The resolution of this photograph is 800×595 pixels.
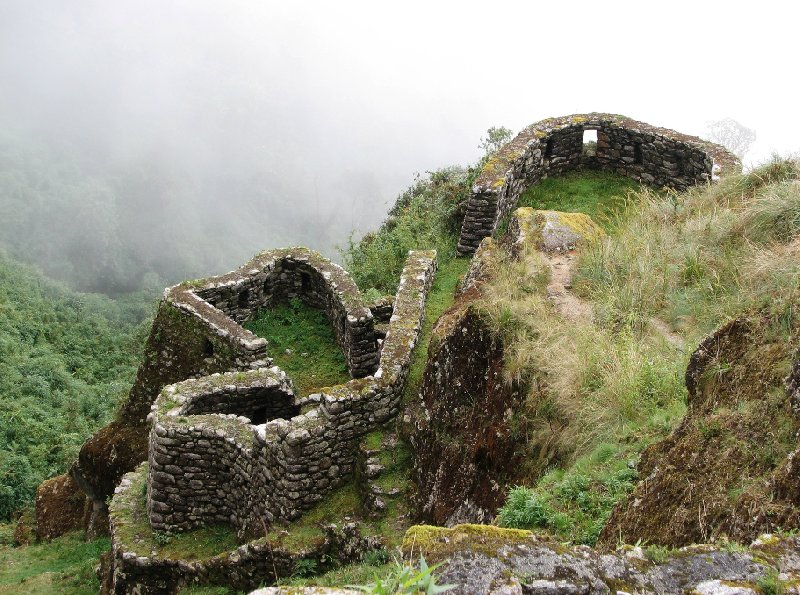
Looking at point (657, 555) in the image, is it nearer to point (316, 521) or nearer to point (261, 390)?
point (316, 521)

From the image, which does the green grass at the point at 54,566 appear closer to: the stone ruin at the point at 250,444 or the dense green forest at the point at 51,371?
the stone ruin at the point at 250,444

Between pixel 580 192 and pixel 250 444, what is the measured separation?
10.2 meters

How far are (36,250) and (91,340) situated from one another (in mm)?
32206

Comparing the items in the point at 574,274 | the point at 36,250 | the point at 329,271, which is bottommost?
the point at 574,274

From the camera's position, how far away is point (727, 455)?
5508 mm

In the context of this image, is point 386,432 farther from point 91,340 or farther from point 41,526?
point 91,340

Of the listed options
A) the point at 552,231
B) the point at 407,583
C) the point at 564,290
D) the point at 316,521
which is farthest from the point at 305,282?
the point at 407,583

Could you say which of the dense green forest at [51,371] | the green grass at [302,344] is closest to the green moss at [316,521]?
the green grass at [302,344]

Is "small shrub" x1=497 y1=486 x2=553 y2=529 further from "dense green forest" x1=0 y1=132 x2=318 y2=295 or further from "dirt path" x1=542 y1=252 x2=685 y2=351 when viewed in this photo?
"dense green forest" x1=0 y1=132 x2=318 y2=295

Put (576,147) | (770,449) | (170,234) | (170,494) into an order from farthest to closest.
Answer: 1. (170,234)
2. (576,147)
3. (170,494)
4. (770,449)

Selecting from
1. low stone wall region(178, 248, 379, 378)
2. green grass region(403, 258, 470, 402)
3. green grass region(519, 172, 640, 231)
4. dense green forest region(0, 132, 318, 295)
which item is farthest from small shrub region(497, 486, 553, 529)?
dense green forest region(0, 132, 318, 295)

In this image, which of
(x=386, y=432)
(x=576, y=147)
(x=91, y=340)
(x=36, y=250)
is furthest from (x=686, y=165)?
(x=36, y=250)

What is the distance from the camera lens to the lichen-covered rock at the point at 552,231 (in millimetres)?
11820

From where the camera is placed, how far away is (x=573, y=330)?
8.79 m
